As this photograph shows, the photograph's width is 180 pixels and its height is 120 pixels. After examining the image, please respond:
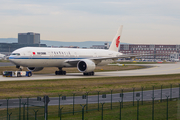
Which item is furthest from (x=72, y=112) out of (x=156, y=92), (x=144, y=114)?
(x=156, y=92)

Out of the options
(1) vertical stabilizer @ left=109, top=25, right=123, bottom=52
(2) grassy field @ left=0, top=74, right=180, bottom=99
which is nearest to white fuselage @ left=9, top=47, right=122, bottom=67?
(1) vertical stabilizer @ left=109, top=25, right=123, bottom=52

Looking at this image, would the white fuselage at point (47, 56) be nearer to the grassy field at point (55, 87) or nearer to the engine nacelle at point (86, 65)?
the engine nacelle at point (86, 65)

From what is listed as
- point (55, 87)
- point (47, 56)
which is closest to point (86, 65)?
point (47, 56)

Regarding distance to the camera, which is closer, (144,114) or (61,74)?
(144,114)

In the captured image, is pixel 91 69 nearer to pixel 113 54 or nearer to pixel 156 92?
pixel 113 54

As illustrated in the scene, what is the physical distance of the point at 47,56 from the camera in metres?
55.0

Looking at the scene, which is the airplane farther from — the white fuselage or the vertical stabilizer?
the vertical stabilizer

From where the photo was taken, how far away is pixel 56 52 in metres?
57.4

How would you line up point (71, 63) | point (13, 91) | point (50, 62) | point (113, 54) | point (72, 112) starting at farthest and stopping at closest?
point (113, 54) < point (71, 63) < point (50, 62) < point (13, 91) < point (72, 112)

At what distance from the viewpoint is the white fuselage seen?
51469 mm

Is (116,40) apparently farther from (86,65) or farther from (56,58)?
(56,58)

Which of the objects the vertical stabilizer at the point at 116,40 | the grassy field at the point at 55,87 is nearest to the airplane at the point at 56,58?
the vertical stabilizer at the point at 116,40

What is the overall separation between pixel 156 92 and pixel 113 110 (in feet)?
42.1

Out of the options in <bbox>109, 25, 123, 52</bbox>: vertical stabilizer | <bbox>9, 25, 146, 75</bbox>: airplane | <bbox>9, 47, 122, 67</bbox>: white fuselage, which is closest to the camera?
<bbox>9, 47, 122, 67</bbox>: white fuselage
